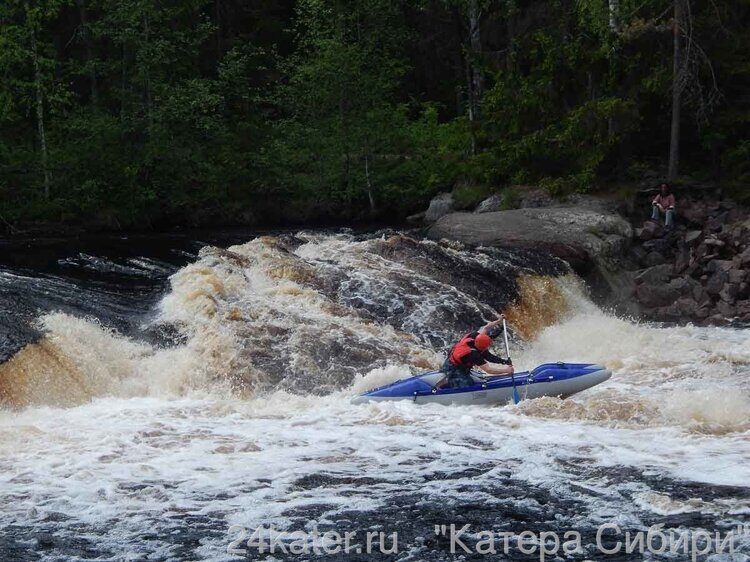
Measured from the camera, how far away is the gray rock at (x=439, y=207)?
21922 millimetres

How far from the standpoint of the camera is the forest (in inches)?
771

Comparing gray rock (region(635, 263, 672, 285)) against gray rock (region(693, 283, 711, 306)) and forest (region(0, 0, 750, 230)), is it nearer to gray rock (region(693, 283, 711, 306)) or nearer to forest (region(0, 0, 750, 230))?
gray rock (region(693, 283, 711, 306))

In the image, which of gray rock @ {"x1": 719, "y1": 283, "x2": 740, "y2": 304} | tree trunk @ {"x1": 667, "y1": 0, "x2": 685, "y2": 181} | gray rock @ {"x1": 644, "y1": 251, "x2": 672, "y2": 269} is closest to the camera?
gray rock @ {"x1": 719, "y1": 283, "x2": 740, "y2": 304}

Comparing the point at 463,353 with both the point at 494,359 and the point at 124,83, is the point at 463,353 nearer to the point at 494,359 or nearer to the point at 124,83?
the point at 494,359

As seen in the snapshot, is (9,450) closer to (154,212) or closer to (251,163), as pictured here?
(154,212)

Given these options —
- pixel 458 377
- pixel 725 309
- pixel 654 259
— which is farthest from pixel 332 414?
pixel 654 259

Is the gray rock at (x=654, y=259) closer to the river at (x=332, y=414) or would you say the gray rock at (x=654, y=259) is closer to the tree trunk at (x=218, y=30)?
the river at (x=332, y=414)

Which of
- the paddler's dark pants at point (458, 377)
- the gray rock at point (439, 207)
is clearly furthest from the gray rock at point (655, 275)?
the gray rock at point (439, 207)

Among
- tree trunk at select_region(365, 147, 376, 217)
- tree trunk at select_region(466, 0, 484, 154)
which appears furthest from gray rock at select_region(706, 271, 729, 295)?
tree trunk at select_region(365, 147, 376, 217)

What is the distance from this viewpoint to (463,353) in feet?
34.2

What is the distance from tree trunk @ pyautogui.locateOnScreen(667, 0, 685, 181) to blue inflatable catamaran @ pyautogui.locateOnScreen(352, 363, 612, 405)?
984 cm

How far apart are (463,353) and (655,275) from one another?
6.57m

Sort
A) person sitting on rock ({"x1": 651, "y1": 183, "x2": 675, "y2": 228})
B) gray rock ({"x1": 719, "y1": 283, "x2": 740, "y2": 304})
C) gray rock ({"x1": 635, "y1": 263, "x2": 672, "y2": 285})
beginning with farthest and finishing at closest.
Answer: person sitting on rock ({"x1": 651, "y1": 183, "x2": 675, "y2": 228})
gray rock ({"x1": 635, "y1": 263, "x2": 672, "y2": 285})
gray rock ({"x1": 719, "y1": 283, "x2": 740, "y2": 304})

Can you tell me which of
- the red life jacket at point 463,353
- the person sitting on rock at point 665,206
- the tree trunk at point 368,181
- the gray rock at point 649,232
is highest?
the tree trunk at point 368,181
